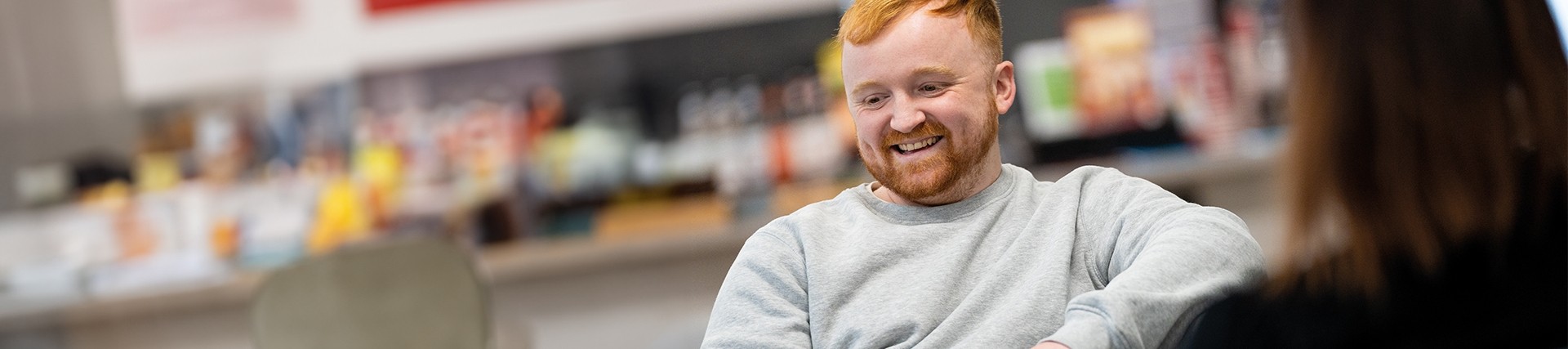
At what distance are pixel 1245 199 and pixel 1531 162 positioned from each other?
880 millimetres

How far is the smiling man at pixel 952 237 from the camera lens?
33.1 inches

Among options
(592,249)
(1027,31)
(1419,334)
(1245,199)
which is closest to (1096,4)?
(1027,31)

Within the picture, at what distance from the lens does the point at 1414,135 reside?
2.43ft

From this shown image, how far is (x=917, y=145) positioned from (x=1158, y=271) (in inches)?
7.0

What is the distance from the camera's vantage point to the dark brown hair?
0.73m

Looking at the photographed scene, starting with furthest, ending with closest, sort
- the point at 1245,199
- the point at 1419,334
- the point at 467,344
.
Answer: the point at 467,344
the point at 1245,199
the point at 1419,334

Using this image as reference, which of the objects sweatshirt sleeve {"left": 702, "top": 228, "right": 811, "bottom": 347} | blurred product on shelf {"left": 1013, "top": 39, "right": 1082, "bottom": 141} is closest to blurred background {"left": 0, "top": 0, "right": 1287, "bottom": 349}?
blurred product on shelf {"left": 1013, "top": 39, "right": 1082, "bottom": 141}

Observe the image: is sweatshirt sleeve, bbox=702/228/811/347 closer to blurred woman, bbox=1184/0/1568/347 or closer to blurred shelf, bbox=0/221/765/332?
blurred woman, bbox=1184/0/1568/347

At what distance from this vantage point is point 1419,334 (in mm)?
730

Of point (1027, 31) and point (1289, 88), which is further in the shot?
point (1027, 31)

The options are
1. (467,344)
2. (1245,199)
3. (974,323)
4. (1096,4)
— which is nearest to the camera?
(974,323)

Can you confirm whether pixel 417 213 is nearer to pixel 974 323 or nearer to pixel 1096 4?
pixel 1096 4

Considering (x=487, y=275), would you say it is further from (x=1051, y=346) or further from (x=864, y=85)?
(x=1051, y=346)

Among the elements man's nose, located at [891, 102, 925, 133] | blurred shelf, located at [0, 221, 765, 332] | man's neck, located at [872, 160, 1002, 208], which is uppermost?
man's nose, located at [891, 102, 925, 133]
